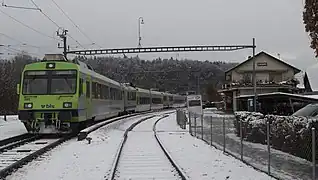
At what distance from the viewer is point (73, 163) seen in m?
13.2

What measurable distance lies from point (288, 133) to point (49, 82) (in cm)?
1211

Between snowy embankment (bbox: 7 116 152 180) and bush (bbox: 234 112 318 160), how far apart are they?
4809 millimetres

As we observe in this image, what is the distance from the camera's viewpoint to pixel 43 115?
2084 cm

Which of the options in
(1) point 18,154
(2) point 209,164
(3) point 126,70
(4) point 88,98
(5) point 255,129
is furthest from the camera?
(3) point 126,70

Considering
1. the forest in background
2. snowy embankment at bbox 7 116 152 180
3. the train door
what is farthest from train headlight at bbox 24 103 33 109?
the forest in background

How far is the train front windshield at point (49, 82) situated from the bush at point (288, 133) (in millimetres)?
8655

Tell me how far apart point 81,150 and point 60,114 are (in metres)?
4.89

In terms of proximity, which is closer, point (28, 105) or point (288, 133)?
point (288, 133)

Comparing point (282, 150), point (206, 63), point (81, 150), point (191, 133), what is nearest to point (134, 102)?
point (206, 63)

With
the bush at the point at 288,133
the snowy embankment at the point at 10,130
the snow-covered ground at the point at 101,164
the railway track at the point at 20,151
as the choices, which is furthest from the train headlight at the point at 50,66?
the bush at the point at 288,133

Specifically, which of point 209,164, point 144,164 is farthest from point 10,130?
point 209,164

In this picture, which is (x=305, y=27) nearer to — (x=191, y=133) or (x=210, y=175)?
(x=210, y=175)

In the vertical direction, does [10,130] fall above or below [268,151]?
below

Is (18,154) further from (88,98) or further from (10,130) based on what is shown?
(10,130)
